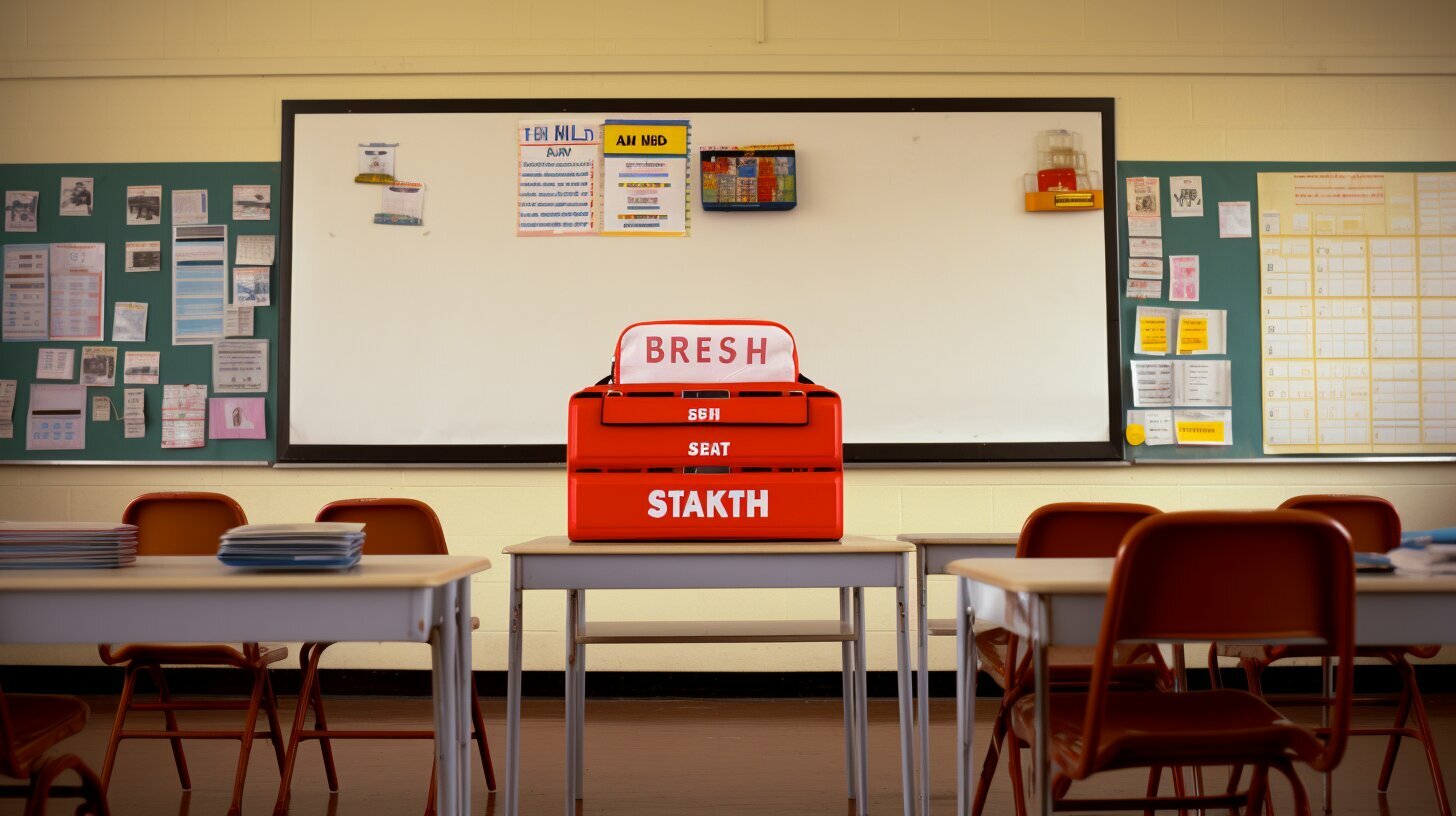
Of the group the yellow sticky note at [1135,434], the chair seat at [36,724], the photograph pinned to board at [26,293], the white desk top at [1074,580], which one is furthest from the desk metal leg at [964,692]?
the photograph pinned to board at [26,293]

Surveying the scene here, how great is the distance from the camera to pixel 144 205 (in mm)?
4266

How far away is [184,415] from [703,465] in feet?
9.29

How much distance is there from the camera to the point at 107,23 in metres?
4.30

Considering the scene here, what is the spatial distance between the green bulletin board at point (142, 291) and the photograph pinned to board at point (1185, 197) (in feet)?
11.5

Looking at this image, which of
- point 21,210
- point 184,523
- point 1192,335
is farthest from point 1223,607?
point 21,210

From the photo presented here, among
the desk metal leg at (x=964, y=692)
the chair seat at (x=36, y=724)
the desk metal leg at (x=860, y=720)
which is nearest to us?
the chair seat at (x=36, y=724)

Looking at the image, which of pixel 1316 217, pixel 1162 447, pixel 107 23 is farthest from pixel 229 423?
pixel 1316 217

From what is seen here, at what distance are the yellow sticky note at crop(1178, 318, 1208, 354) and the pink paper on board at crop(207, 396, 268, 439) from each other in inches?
140

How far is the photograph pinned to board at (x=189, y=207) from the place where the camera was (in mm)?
4250

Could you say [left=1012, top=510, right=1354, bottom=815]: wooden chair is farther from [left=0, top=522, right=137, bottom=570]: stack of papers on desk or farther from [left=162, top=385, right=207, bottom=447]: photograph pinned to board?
[left=162, top=385, right=207, bottom=447]: photograph pinned to board

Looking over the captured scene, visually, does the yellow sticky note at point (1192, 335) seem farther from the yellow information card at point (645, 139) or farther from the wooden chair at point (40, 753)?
the wooden chair at point (40, 753)

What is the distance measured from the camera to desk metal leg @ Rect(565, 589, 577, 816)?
2.60m

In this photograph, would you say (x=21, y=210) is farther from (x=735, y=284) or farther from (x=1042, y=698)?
(x=1042, y=698)

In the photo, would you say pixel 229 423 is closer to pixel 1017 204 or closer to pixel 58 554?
pixel 58 554
